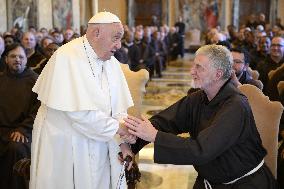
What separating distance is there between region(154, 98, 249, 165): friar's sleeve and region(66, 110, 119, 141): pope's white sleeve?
35cm

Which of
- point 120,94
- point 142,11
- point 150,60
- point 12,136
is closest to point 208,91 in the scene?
point 120,94

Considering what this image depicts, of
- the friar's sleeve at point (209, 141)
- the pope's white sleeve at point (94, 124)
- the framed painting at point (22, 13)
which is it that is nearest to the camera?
the friar's sleeve at point (209, 141)

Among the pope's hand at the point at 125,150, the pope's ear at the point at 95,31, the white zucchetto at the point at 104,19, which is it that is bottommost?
the pope's hand at the point at 125,150

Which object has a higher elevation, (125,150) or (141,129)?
(141,129)

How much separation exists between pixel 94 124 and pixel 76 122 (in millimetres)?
129

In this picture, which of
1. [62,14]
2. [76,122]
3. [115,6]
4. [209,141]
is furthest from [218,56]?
[115,6]

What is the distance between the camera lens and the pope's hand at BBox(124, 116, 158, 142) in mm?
2877

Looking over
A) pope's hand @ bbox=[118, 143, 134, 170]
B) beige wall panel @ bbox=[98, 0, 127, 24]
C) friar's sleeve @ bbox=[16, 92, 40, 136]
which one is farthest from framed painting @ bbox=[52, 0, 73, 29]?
pope's hand @ bbox=[118, 143, 134, 170]

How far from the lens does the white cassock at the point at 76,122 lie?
9.88 feet

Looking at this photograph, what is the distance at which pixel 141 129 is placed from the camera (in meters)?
2.90

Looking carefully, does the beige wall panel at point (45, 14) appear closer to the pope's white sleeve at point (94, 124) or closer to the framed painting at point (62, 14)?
the framed painting at point (62, 14)

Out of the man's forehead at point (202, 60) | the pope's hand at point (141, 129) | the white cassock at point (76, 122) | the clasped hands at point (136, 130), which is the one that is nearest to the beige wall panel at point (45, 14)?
the white cassock at point (76, 122)

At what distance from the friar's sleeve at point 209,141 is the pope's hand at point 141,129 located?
1.7 inches

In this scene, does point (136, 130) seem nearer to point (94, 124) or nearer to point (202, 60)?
point (94, 124)
